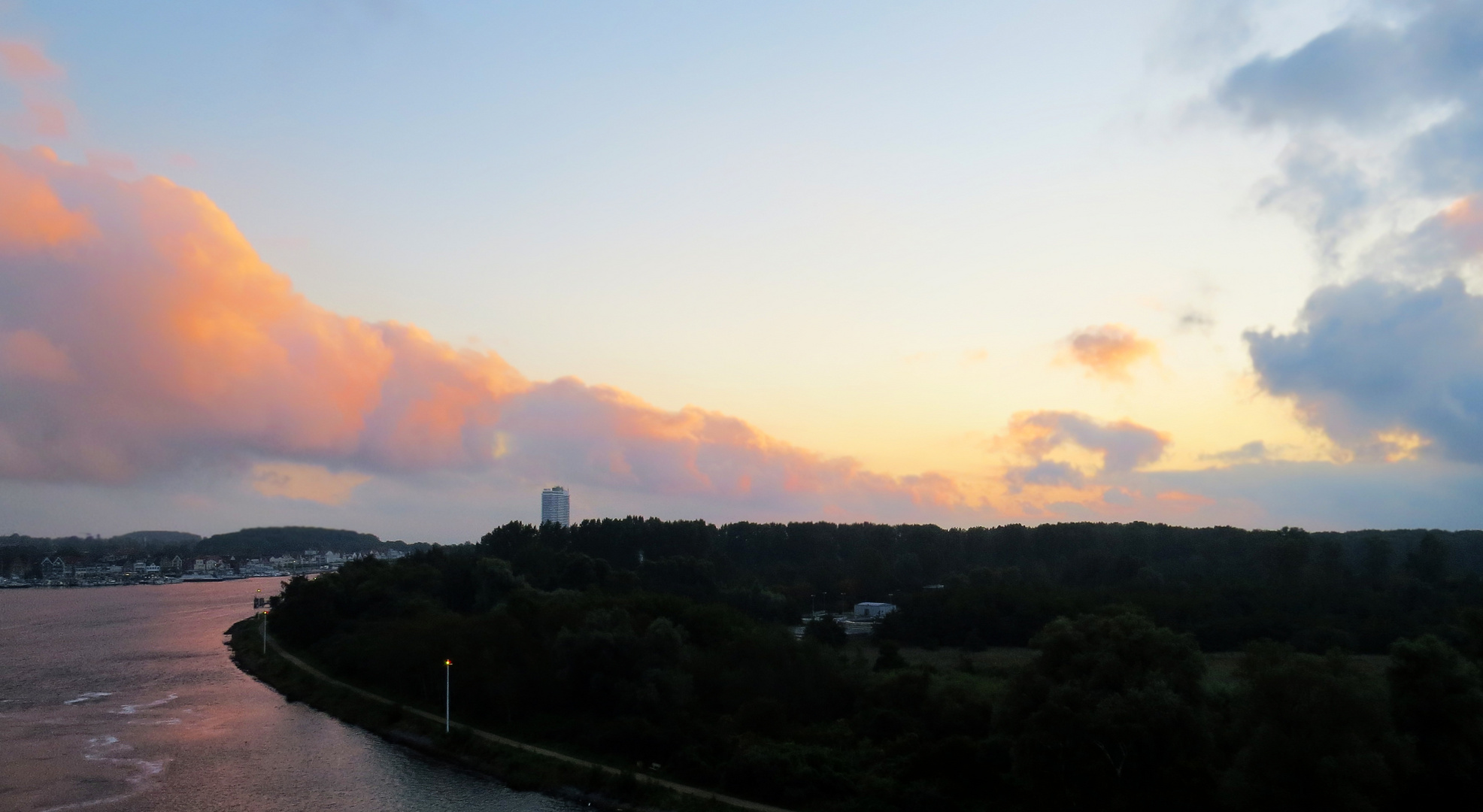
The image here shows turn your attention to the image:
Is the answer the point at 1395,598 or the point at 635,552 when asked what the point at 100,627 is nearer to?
the point at 635,552

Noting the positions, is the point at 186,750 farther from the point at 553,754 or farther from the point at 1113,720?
the point at 1113,720

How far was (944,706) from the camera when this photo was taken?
120ft

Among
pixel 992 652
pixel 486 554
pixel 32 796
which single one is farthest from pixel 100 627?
pixel 992 652

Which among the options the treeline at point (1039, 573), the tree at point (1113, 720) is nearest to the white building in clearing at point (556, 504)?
the treeline at point (1039, 573)

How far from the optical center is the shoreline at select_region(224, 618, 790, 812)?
31719 millimetres

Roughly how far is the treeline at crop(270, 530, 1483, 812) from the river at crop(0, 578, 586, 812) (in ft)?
16.8

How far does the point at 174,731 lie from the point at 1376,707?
1796 inches

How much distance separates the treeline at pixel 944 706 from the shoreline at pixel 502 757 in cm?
125

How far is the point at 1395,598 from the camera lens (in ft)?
235

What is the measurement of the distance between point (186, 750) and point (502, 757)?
43.7 feet

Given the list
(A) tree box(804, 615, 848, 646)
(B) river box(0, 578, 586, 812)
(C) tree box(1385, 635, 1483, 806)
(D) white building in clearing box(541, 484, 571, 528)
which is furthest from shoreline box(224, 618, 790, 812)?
(D) white building in clearing box(541, 484, 571, 528)

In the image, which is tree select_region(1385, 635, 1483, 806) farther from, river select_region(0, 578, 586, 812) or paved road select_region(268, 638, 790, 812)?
river select_region(0, 578, 586, 812)

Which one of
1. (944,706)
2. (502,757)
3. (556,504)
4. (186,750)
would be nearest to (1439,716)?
(944,706)

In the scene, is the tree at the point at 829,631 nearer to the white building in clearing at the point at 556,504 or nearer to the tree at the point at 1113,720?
the tree at the point at 1113,720
